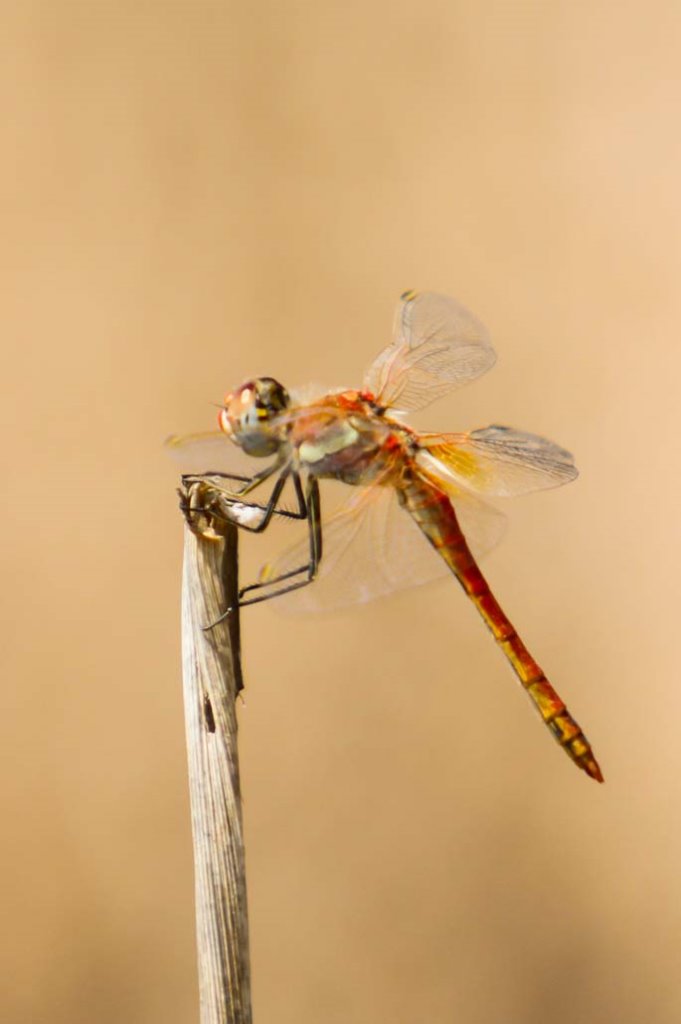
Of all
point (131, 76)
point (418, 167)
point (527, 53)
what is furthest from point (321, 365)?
point (527, 53)

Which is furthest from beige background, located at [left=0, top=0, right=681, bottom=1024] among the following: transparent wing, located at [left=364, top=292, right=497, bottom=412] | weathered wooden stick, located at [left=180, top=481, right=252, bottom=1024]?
weathered wooden stick, located at [left=180, top=481, right=252, bottom=1024]

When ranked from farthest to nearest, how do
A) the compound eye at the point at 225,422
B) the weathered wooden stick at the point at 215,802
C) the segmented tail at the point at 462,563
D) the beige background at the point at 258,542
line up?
the beige background at the point at 258,542
the segmented tail at the point at 462,563
the compound eye at the point at 225,422
the weathered wooden stick at the point at 215,802

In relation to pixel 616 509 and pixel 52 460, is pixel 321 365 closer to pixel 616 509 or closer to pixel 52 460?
pixel 52 460

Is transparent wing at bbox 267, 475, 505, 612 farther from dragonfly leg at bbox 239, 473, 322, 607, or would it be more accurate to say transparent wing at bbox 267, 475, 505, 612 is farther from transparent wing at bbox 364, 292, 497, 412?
transparent wing at bbox 364, 292, 497, 412

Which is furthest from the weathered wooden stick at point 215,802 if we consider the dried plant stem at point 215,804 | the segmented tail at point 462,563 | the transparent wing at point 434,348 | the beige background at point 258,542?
the beige background at point 258,542

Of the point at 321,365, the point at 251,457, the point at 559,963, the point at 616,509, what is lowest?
the point at 559,963

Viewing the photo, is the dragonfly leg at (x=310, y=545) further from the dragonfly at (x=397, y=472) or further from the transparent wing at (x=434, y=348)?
the transparent wing at (x=434, y=348)

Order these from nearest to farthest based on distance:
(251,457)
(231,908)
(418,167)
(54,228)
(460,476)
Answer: (231,908) → (251,457) → (460,476) → (54,228) → (418,167)

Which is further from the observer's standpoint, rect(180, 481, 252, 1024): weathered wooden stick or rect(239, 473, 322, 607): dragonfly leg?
rect(239, 473, 322, 607): dragonfly leg
